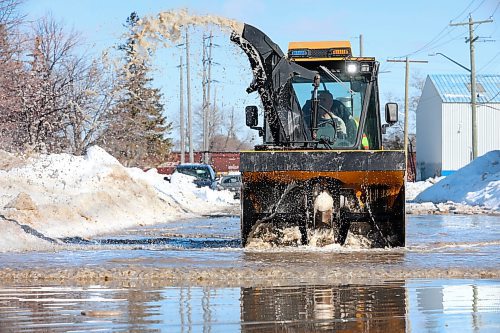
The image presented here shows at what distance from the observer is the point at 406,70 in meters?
57.3

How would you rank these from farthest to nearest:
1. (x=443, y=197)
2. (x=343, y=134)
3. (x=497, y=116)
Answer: (x=497, y=116) < (x=443, y=197) < (x=343, y=134)

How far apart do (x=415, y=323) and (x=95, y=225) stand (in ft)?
48.6

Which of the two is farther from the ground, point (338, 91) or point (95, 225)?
point (338, 91)

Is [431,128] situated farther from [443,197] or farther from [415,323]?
[415,323]

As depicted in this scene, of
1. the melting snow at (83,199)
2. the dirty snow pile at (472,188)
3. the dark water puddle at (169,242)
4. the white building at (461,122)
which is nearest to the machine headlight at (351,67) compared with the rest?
A: the dark water puddle at (169,242)

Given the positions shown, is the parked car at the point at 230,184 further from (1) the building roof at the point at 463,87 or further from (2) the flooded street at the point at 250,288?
(2) the flooded street at the point at 250,288

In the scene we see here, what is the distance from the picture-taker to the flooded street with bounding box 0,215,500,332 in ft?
23.7

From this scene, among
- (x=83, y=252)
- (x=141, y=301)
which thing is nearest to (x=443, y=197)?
(x=83, y=252)

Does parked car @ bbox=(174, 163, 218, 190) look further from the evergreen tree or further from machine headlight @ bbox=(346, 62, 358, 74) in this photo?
machine headlight @ bbox=(346, 62, 358, 74)

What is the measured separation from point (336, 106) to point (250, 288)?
6.41 m

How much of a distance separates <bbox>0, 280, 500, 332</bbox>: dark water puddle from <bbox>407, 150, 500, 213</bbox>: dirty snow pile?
25941mm

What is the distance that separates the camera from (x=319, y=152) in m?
13.5

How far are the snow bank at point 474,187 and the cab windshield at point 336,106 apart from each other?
70.0 ft

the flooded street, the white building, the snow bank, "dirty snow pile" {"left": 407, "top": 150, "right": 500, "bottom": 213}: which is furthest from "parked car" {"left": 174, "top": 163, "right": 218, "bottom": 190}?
the white building
